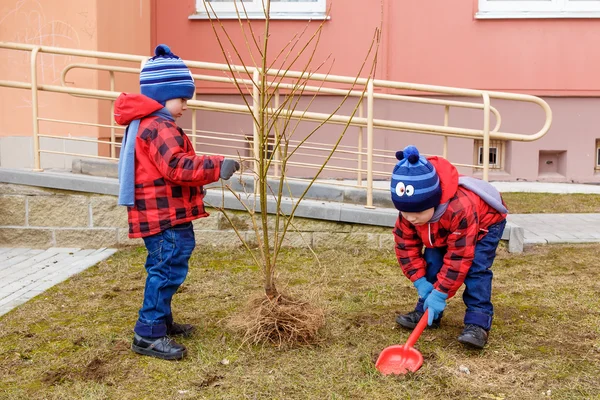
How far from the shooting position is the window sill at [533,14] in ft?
28.8

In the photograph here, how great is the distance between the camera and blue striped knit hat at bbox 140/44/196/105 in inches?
128

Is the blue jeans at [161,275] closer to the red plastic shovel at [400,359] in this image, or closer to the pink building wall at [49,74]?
the red plastic shovel at [400,359]

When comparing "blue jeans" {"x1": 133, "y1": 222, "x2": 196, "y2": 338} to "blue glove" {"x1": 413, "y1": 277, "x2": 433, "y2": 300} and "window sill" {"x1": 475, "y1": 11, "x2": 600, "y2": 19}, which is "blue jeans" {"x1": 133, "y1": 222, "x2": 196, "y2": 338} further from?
"window sill" {"x1": 475, "y1": 11, "x2": 600, "y2": 19}

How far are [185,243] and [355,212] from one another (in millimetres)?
2357

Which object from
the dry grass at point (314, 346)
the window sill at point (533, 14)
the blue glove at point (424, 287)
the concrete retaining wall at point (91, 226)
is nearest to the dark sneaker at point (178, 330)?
the dry grass at point (314, 346)

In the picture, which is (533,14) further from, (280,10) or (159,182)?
(159,182)

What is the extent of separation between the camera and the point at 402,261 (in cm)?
347

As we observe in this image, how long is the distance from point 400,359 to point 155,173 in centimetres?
140

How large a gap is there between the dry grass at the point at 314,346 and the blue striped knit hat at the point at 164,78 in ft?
3.75

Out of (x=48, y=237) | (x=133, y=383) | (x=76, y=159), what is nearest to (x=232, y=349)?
(x=133, y=383)

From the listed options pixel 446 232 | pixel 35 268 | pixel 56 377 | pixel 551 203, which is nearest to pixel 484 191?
pixel 446 232

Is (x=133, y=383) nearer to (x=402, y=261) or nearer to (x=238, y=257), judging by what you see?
(x=402, y=261)

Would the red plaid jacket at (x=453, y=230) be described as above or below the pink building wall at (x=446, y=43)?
below

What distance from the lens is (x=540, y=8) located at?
8.90m
